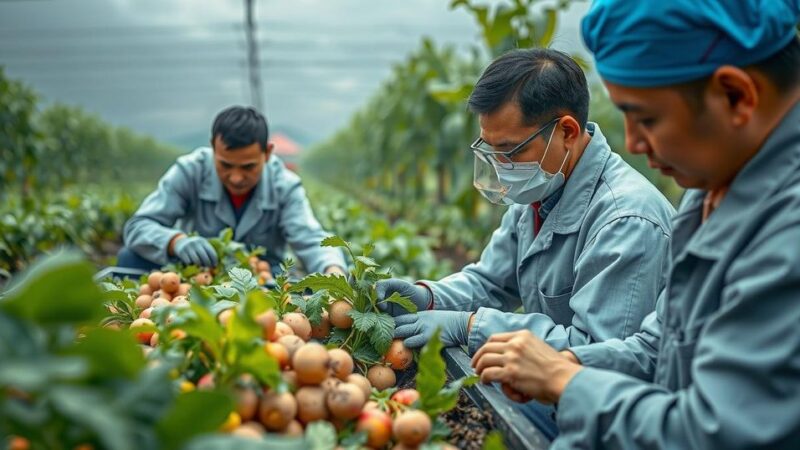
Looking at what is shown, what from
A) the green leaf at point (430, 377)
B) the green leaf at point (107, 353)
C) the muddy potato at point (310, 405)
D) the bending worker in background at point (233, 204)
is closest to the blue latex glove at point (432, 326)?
the green leaf at point (430, 377)

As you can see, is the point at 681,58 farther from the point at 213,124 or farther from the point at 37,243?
the point at 37,243

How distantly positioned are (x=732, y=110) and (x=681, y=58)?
142 mm

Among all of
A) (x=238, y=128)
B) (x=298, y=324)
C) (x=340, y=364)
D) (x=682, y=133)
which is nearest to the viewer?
(x=682, y=133)

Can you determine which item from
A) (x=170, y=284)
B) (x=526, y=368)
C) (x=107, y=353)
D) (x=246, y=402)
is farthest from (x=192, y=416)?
(x=170, y=284)

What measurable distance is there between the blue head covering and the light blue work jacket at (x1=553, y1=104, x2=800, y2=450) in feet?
0.57

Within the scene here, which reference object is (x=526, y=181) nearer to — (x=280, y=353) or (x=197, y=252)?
(x=280, y=353)

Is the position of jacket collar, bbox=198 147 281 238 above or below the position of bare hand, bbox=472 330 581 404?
below

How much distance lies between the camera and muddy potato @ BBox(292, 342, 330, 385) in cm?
158

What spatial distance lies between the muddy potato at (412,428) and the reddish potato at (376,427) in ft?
0.11

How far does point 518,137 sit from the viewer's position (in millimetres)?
2293

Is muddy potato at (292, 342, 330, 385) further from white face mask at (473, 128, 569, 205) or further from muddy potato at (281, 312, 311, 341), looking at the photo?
white face mask at (473, 128, 569, 205)

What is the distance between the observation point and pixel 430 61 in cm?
1205

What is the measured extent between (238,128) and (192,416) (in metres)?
2.81

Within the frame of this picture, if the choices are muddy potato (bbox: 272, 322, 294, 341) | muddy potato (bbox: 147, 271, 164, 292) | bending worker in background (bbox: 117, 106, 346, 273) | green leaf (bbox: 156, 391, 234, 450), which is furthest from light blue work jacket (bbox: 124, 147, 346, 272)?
green leaf (bbox: 156, 391, 234, 450)
